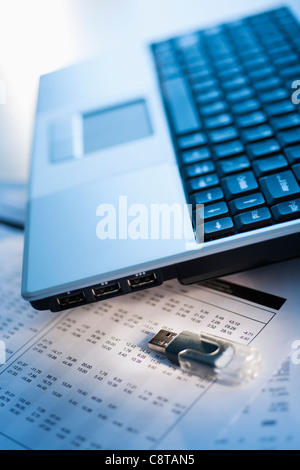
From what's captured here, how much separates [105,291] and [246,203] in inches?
6.4

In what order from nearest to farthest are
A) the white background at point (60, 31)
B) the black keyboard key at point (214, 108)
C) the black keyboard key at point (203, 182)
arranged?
the black keyboard key at point (203, 182)
the black keyboard key at point (214, 108)
the white background at point (60, 31)

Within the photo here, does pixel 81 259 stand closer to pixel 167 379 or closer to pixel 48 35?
pixel 167 379

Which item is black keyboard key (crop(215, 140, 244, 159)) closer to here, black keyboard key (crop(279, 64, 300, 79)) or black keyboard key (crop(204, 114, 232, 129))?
black keyboard key (crop(204, 114, 232, 129))

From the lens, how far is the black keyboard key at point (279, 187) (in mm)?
455

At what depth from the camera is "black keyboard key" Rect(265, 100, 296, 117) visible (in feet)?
1.84

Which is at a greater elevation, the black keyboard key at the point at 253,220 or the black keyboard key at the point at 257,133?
the black keyboard key at the point at 257,133

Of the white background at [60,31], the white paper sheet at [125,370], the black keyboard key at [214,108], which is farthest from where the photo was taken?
the white background at [60,31]

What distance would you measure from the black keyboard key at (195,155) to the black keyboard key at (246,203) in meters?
0.09

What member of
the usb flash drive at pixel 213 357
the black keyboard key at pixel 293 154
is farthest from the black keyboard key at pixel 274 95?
the usb flash drive at pixel 213 357

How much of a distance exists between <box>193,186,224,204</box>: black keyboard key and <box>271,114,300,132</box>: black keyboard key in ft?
0.37

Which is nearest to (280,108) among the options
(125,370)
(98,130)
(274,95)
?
(274,95)

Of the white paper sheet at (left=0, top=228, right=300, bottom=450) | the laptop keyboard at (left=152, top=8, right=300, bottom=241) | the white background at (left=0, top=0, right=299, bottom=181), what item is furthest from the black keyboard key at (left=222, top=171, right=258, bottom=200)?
the white background at (left=0, top=0, right=299, bottom=181)

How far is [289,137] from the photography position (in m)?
0.52

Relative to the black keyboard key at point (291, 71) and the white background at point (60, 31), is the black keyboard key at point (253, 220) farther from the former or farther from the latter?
the white background at point (60, 31)
